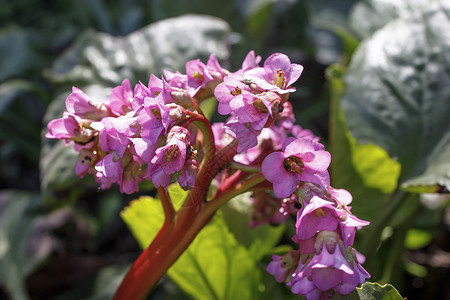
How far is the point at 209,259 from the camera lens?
1.02 m

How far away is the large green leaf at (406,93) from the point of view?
43.2 inches

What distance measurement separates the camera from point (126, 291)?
2.31 ft

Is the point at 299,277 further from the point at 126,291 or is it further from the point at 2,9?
the point at 2,9

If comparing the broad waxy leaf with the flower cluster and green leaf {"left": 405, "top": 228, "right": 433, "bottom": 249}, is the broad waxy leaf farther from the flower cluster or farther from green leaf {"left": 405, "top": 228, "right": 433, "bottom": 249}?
green leaf {"left": 405, "top": 228, "right": 433, "bottom": 249}

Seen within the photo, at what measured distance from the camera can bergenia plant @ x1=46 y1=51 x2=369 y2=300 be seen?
1.83ft

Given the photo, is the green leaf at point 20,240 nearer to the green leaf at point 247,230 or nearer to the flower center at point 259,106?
the green leaf at point 247,230

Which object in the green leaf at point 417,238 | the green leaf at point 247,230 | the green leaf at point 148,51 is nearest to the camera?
the green leaf at point 247,230

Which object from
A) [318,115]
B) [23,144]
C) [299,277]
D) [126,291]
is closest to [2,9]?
[23,144]

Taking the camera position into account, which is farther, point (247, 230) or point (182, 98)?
point (247, 230)

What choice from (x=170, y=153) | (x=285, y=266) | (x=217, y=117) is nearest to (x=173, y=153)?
(x=170, y=153)

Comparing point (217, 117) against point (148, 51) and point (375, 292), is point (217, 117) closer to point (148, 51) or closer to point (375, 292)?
point (148, 51)

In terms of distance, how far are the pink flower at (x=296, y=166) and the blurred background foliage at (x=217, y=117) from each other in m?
0.38

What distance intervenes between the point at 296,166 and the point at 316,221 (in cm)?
7

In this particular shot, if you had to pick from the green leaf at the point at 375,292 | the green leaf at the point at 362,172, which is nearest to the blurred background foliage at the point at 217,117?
the green leaf at the point at 362,172
